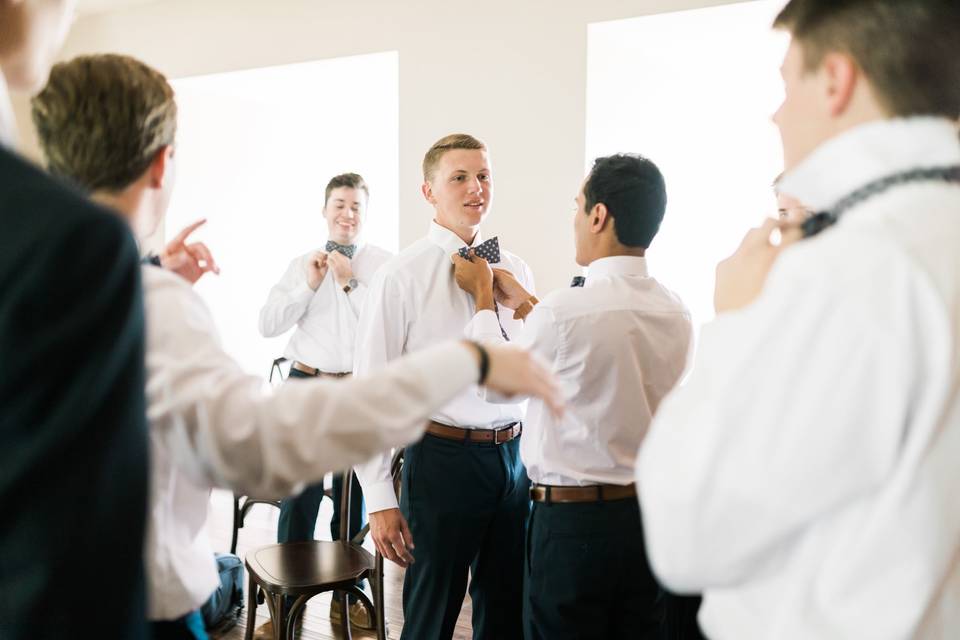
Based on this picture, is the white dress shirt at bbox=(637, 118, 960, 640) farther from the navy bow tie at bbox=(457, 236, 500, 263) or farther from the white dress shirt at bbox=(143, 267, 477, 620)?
the navy bow tie at bbox=(457, 236, 500, 263)

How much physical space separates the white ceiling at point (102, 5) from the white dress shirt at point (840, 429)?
594 cm

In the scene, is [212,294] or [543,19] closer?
[543,19]

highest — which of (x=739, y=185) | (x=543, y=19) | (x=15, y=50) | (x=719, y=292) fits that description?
(x=543, y=19)

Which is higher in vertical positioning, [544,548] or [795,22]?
[795,22]

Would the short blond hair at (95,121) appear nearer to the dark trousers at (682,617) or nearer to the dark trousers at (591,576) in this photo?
the dark trousers at (591,576)

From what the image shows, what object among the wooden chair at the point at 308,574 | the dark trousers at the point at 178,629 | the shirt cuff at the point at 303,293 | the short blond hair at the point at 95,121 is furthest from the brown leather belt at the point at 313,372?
the short blond hair at the point at 95,121

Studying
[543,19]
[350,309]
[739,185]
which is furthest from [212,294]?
[739,185]

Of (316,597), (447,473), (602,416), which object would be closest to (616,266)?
(602,416)

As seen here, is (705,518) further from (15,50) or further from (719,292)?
(15,50)

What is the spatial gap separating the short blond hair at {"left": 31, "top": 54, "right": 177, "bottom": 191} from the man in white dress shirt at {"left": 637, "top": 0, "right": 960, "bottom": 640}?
2.62 feet

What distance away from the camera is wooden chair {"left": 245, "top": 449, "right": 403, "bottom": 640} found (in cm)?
238

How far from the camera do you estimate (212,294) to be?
607 centimetres

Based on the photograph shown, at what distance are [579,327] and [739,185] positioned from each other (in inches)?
108

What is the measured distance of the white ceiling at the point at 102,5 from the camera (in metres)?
5.55
